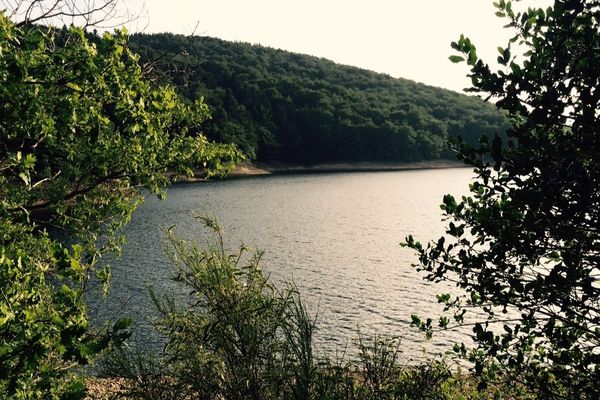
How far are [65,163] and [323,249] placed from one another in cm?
3749

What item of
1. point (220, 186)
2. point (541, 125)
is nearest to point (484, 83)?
point (541, 125)

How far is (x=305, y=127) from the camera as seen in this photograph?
6471 inches

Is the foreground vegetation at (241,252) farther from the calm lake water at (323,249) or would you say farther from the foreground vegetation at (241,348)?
the calm lake water at (323,249)

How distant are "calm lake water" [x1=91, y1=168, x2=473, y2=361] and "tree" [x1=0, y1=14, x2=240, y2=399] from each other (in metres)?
1.90

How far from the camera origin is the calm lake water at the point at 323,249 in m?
27.9

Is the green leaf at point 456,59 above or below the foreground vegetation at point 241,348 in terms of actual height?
above

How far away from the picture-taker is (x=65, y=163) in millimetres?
10883

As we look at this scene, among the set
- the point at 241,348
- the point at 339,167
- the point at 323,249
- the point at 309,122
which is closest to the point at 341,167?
the point at 339,167

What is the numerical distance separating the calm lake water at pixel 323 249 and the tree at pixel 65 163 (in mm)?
1899

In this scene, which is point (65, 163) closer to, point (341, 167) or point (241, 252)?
point (241, 252)

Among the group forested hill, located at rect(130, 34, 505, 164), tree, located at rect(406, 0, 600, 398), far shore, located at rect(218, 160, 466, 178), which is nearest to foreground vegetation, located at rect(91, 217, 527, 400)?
tree, located at rect(406, 0, 600, 398)

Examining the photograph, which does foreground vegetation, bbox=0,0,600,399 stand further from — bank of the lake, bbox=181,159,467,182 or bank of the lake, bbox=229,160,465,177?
bank of the lake, bbox=229,160,465,177

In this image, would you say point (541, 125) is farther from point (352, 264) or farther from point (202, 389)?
point (352, 264)

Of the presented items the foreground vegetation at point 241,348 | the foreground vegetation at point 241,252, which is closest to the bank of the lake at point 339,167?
the foreground vegetation at point 241,252
